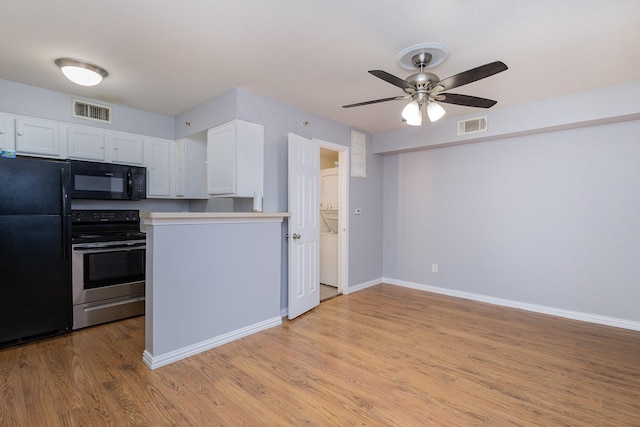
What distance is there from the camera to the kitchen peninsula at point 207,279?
2.39 meters

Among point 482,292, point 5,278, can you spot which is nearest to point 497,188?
point 482,292

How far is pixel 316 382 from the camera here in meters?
2.20

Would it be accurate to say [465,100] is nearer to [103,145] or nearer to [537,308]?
[537,308]

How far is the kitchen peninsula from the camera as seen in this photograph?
2.39m

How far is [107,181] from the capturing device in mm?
3521

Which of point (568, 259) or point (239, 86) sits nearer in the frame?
point (239, 86)

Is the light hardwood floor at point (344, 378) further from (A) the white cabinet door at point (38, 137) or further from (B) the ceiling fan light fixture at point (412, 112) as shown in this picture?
(B) the ceiling fan light fixture at point (412, 112)

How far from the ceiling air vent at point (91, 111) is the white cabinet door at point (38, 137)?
28cm

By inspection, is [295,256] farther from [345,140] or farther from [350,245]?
[345,140]

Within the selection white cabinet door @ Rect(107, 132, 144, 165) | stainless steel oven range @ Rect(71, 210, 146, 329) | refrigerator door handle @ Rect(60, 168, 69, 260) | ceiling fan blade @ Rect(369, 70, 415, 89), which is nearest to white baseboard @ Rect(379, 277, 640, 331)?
ceiling fan blade @ Rect(369, 70, 415, 89)

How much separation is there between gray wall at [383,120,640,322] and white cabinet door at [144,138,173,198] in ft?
11.2

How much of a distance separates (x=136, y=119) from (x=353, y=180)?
300cm

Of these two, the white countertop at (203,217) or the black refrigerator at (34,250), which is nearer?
the white countertop at (203,217)

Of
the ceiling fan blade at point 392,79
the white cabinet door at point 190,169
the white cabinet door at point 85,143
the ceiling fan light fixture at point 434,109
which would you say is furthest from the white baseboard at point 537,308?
the white cabinet door at point 85,143
